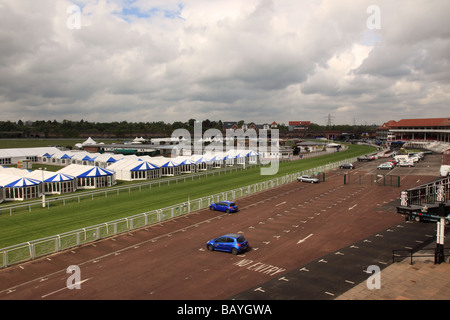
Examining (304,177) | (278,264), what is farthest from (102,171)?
(278,264)

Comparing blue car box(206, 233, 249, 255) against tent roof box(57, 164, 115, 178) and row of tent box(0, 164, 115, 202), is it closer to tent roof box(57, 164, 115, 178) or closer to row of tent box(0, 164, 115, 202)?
row of tent box(0, 164, 115, 202)

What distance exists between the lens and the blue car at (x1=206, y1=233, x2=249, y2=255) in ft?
60.4

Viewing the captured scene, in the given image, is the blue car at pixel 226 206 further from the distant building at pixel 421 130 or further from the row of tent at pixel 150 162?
the distant building at pixel 421 130

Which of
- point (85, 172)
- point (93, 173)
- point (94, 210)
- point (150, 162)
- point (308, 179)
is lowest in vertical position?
point (94, 210)

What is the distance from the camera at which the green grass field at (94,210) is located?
2414 cm

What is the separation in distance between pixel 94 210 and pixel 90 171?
15467 millimetres

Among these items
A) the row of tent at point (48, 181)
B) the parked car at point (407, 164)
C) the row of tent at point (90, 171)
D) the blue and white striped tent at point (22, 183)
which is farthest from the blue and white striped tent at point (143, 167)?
the parked car at point (407, 164)

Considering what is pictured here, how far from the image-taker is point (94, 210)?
101 feet

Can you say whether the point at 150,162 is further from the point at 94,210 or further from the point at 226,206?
the point at 226,206

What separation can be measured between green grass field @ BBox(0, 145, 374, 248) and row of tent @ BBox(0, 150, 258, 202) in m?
7.37

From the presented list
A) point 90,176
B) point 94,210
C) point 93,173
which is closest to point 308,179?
point 94,210

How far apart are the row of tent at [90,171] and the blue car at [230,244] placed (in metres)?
26.1

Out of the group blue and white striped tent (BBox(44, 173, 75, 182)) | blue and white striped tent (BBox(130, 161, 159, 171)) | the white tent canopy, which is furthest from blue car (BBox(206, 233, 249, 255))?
the white tent canopy
